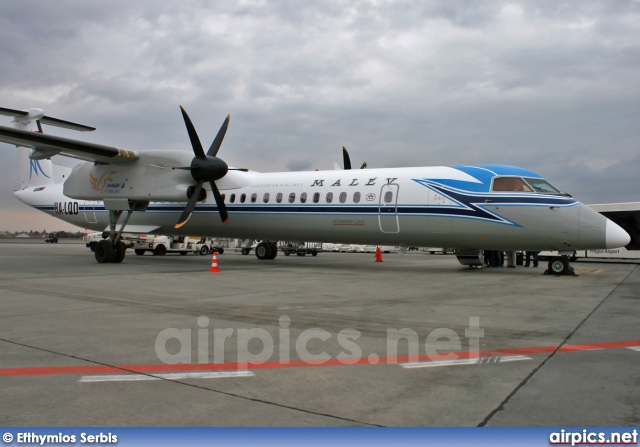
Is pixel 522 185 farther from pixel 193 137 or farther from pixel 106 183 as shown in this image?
pixel 106 183

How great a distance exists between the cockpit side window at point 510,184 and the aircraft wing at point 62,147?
1304cm

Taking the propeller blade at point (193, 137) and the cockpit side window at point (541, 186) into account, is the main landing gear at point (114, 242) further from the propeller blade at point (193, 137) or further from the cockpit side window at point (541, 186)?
the cockpit side window at point (541, 186)

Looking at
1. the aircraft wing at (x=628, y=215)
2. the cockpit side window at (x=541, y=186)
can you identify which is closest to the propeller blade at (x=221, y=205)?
the cockpit side window at (x=541, y=186)

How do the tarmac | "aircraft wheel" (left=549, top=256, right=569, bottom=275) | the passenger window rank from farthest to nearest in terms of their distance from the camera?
the passenger window → "aircraft wheel" (left=549, top=256, right=569, bottom=275) → the tarmac

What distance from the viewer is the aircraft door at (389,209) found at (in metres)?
16.4

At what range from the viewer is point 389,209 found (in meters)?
16.5

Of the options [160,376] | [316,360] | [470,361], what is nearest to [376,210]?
[470,361]

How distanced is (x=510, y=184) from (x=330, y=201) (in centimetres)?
606

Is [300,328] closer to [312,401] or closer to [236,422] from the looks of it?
[312,401]

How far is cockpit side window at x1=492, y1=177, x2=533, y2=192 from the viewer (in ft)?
49.4

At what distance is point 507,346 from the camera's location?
5.60 m

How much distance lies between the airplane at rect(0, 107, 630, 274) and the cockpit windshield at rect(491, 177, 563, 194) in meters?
0.03

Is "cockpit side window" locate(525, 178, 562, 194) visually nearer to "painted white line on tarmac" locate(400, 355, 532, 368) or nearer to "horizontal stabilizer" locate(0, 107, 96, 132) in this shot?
"painted white line on tarmac" locate(400, 355, 532, 368)

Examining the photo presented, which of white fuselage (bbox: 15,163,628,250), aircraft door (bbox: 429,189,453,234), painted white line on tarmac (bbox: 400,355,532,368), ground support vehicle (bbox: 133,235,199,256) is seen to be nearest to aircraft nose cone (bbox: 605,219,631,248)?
white fuselage (bbox: 15,163,628,250)
